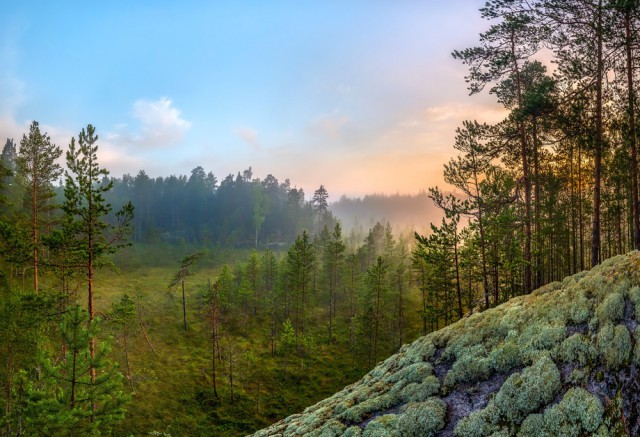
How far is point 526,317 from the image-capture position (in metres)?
11.0

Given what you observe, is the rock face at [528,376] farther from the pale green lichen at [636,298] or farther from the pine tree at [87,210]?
the pine tree at [87,210]

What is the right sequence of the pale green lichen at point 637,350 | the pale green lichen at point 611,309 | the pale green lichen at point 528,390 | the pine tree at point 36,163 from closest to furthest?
the pale green lichen at point 637,350 → the pale green lichen at point 528,390 → the pale green lichen at point 611,309 → the pine tree at point 36,163

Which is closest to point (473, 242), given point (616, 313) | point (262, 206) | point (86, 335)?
point (616, 313)

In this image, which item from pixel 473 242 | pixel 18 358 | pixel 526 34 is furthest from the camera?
pixel 473 242

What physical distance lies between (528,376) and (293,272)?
44492mm

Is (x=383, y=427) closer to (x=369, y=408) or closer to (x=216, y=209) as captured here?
(x=369, y=408)

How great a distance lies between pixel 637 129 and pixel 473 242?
1116 cm

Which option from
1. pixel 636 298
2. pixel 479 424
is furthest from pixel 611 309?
pixel 479 424

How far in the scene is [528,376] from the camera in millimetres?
8711

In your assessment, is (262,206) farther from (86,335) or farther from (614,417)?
(614,417)

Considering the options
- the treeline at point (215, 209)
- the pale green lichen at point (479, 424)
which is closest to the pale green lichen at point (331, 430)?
the pale green lichen at point (479, 424)

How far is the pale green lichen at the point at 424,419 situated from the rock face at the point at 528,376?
0.03 m

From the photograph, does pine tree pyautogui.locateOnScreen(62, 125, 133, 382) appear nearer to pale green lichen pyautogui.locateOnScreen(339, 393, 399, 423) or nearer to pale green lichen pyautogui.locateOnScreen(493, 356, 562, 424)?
pale green lichen pyautogui.locateOnScreen(339, 393, 399, 423)

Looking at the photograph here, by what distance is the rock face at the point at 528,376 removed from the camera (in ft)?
24.1
